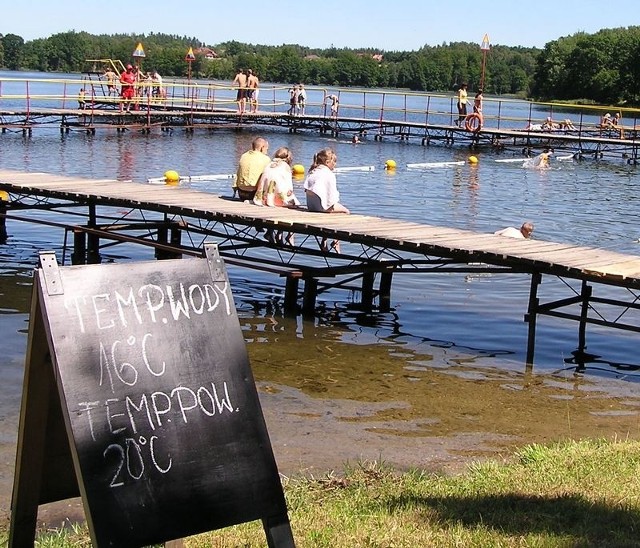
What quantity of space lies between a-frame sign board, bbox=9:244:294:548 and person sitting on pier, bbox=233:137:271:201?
32.4 ft

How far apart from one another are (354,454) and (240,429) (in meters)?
3.43

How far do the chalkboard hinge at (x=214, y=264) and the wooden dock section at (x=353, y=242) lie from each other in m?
6.28

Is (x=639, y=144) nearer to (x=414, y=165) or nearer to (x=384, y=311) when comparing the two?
(x=414, y=165)

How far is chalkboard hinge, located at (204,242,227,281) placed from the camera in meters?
Answer: 4.29

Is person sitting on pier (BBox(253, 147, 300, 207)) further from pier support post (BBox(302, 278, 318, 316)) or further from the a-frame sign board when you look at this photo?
the a-frame sign board

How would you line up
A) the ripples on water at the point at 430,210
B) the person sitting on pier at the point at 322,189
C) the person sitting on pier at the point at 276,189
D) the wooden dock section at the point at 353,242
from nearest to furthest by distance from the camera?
the wooden dock section at the point at 353,242, the ripples on water at the point at 430,210, the person sitting on pier at the point at 322,189, the person sitting on pier at the point at 276,189

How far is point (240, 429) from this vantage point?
414 centimetres

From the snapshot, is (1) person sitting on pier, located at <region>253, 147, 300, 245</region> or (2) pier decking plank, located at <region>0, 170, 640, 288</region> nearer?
(2) pier decking plank, located at <region>0, 170, 640, 288</region>

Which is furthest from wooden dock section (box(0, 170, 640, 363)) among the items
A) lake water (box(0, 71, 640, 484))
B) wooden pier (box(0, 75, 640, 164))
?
wooden pier (box(0, 75, 640, 164))

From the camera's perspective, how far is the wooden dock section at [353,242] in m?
10.7

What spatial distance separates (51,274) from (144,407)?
586mm

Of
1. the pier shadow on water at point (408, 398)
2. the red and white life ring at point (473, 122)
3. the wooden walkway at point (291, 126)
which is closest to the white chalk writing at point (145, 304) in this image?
the pier shadow on water at point (408, 398)

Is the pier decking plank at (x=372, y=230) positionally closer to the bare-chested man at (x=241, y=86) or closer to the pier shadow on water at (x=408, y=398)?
the pier shadow on water at (x=408, y=398)

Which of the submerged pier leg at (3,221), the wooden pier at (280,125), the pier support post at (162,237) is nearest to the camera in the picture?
the pier support post at (162,237)
